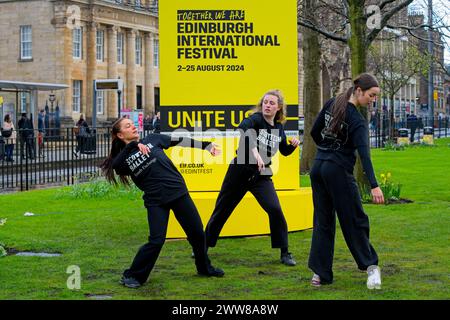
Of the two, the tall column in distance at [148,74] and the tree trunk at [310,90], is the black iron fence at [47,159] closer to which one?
the tree trunk at [310,90]

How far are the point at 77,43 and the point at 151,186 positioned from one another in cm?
5227

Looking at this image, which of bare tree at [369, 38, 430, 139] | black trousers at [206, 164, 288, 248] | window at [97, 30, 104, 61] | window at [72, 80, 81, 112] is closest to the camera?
black trousers at [206, 164, 288, 248]

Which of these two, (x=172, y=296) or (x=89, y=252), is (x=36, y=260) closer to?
(x=89, y=252)

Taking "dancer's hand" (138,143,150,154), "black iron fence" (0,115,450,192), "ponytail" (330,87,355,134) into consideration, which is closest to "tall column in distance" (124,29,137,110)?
"black iron fence" (0,115,450,192)

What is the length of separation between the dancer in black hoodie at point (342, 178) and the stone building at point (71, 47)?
46407mm

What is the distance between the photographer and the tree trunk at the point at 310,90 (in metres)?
21.9

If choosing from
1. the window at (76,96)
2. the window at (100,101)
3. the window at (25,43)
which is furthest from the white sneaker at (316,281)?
the window at (100,101)

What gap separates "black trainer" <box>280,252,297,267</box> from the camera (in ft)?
30.8

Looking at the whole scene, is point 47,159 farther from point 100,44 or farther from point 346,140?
point 100,44

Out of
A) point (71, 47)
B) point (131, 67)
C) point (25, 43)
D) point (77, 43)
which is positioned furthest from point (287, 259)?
point (131, 67)

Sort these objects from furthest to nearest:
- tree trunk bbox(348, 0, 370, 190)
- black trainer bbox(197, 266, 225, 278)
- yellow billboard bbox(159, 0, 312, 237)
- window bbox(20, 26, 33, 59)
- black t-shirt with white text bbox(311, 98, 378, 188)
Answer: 1. window bbox(20, 26, 33, 59)
2. tree trunk bbox(348, 0, 370, 190)
3. yellow billboard bbox(159, 0, 312, 237)
4. black trainer bbox(197, 266, 225, 278)
5. black t-shirt with white text bbox(311, 98, 378, 188)

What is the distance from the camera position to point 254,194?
9.66 metres

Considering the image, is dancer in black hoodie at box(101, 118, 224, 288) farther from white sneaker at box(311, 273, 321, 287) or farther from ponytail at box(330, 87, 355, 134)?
ponytail at box(330, 87, 355, 134)
